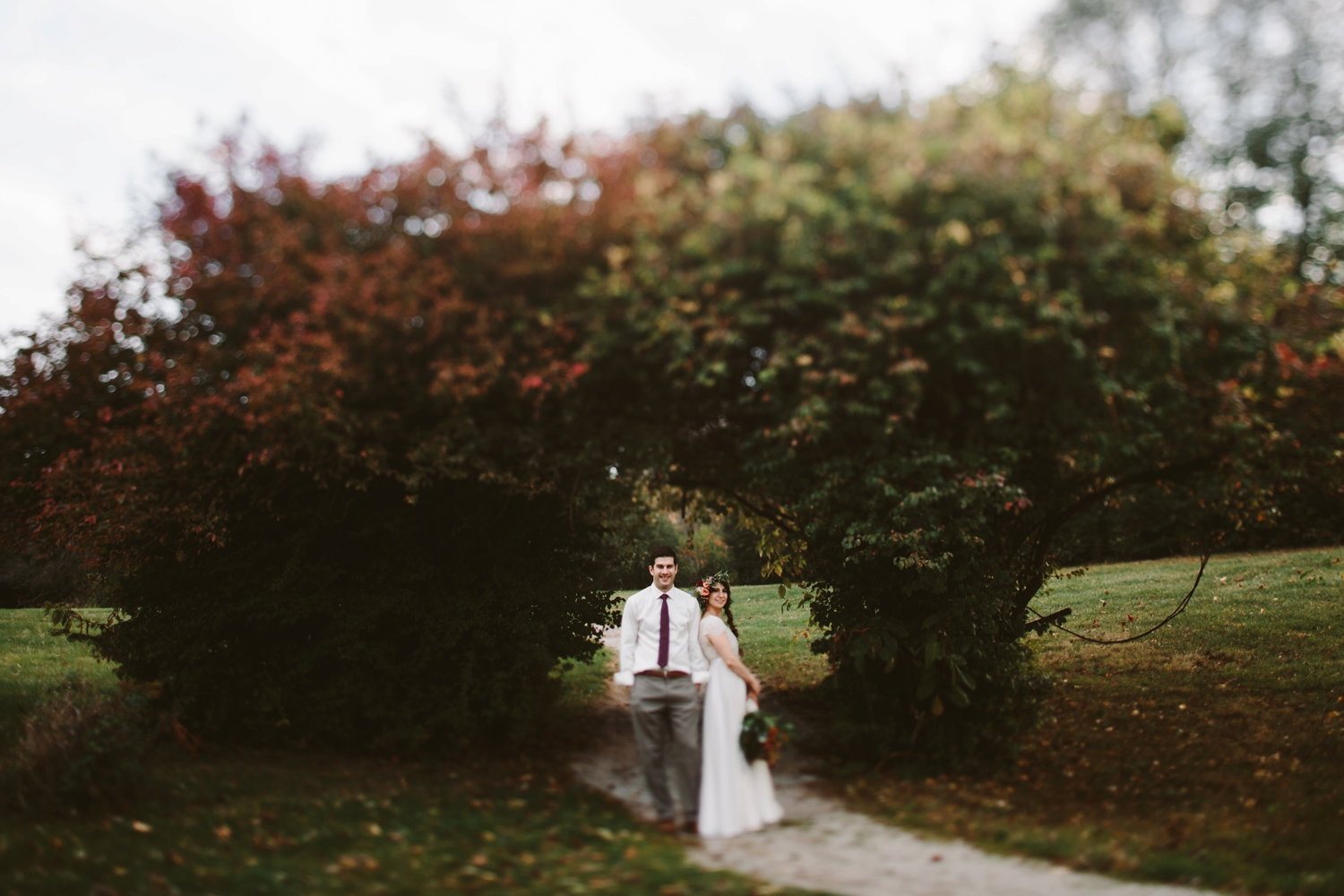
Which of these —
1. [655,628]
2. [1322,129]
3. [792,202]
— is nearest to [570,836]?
[655,628]

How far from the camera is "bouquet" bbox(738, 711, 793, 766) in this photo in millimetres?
6184

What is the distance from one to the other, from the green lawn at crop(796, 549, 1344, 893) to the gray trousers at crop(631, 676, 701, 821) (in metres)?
1.63

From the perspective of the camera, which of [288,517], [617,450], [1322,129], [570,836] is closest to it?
[570,836]

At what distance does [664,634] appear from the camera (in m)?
6.41

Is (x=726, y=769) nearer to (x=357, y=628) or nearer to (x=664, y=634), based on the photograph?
(x=664, y=634)

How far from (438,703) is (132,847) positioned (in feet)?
10.5

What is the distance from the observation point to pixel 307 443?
6.74m

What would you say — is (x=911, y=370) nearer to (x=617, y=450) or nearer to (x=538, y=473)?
(x=617, y=450)

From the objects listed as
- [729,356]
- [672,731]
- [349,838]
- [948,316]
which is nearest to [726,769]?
[672,731]

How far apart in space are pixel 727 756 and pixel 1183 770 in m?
4.81

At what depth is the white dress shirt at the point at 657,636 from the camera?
21.0 ft

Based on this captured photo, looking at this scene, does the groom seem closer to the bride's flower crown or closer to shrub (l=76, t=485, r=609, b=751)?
the bride's flower crown

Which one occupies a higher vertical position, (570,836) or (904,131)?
(904,131)

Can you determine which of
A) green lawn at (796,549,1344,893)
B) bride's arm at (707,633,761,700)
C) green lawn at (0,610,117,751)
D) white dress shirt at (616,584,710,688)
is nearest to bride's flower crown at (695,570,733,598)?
white dress shirt at (616,584,710,688)
